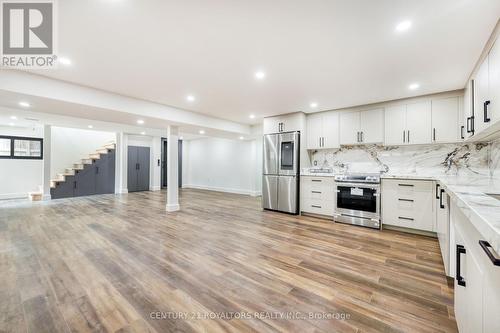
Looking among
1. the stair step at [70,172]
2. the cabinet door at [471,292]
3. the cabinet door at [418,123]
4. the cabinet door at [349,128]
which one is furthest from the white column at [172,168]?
the cabinet door at [471,292]

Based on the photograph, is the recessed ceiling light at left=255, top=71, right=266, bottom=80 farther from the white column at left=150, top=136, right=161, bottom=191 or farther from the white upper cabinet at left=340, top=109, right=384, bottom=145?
the white column at left=150, top=136, right=161, bottom=191

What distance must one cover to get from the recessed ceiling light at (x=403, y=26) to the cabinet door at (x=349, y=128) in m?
2.58

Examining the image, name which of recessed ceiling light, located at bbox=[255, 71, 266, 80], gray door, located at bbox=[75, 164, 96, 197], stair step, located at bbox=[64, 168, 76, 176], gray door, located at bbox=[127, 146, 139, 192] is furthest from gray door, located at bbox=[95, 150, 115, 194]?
recessed ceiling light, located at bbox=[255, 71, 266, 80]

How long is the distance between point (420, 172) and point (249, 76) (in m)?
3.52

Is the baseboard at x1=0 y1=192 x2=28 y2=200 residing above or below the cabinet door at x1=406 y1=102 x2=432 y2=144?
below

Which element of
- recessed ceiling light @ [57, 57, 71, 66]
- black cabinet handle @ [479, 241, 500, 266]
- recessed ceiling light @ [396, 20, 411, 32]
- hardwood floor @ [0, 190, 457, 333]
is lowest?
hardwood floor @ [0, 190, 457, 333]

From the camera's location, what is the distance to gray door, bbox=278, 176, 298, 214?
485cm

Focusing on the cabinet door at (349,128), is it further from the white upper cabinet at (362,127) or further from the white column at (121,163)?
the white column at (121,163)

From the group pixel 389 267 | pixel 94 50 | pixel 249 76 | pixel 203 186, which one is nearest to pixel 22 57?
pixel 94 50

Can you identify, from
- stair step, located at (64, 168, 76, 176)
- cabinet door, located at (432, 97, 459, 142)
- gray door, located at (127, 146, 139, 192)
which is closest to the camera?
cabinet door, located at (432, 97, 459, 142)

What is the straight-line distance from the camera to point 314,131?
4.97m

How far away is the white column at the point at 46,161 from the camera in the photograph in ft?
21.7

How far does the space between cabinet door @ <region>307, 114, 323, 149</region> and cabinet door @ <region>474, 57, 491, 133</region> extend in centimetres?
256

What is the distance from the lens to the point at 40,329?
145 cm
